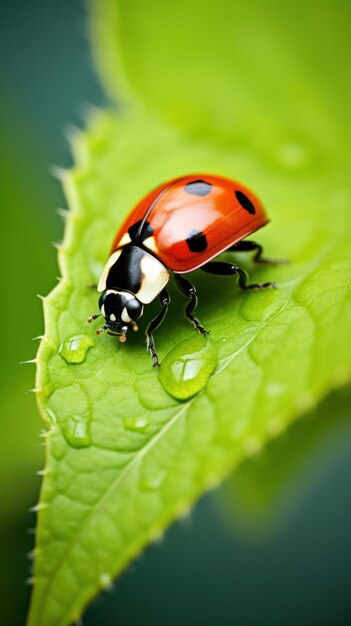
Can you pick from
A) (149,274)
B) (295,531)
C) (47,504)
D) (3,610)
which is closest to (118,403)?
(47,504)

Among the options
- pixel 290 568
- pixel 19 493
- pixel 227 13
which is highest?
pixel 227 13

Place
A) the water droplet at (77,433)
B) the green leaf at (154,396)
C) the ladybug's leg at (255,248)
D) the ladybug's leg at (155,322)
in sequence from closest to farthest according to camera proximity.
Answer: the green leaf at (154,396), the water droplet at (77,433), the ladybug's leg at (155,322), the ladybug's leg at (255,248)

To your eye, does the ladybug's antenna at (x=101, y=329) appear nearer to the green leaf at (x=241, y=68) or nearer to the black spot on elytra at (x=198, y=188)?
the black spot on elytra at (x=198, y=188)

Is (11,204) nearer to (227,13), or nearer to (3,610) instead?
(227,13)

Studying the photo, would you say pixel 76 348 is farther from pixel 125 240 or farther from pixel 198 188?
pixel 198 188

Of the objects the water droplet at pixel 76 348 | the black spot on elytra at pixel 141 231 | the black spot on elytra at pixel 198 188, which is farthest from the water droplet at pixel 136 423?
the black spot on elytra at pixel 198 188

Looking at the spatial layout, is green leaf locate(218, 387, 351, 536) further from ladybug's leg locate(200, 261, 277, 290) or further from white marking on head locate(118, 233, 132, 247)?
white marking on head locate(118, 233, 132, 247)
